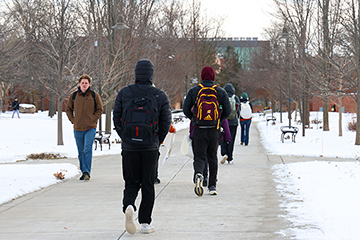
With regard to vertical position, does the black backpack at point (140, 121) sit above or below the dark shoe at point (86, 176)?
above

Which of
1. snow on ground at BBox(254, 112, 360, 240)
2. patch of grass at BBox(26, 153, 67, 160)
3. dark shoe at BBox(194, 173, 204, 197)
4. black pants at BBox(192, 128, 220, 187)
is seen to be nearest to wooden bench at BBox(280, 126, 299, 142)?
snow on ground at BBox(254, 112, 360, 240)

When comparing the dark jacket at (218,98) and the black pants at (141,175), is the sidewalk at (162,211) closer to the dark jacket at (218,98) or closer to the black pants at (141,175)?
the black pants at (141,175)

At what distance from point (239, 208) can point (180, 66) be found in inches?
1535

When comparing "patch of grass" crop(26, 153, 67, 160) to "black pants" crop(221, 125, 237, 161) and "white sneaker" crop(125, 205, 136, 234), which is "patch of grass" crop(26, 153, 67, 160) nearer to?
"black pants" crop(221, 125, 237, 161)

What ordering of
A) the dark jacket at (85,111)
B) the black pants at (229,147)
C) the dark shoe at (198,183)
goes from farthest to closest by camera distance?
the black pants at (229,147) → the dark jacket at (85,111) → the dark shoe at (198,183)

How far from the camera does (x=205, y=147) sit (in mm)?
8922

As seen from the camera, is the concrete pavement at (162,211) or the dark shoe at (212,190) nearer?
the concrete pavement at (162,211)

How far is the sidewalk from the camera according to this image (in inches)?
245

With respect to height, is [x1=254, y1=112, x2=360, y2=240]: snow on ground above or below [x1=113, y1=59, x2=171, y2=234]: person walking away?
below

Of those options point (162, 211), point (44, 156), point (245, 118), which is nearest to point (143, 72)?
point (162, 211)

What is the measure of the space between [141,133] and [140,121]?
0.41 ft

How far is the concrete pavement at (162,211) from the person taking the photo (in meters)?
6.24

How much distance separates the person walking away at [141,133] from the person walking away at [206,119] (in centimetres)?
260

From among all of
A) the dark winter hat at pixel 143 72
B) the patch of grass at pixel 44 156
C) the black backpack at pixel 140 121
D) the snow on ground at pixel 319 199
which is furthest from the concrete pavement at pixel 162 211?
the patch of grass at pixel 44 156
